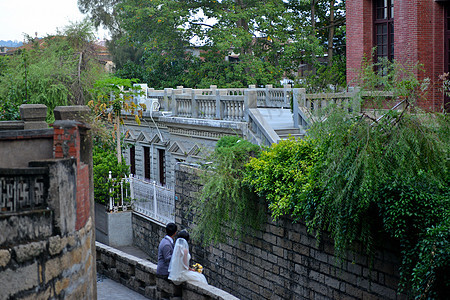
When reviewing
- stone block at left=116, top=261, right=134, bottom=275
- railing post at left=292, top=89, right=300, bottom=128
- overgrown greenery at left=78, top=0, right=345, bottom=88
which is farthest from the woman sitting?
overgrown greenery at left=78, top=0, right=345, bottom=88

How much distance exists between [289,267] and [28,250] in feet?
19.1

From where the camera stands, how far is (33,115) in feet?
32.6

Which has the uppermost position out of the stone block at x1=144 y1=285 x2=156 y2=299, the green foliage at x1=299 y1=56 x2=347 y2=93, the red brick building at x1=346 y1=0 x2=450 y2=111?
the red brick building at x1=346 y1=0 x2=450 y2=111

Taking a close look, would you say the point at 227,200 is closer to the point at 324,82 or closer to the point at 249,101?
the point at 249,101

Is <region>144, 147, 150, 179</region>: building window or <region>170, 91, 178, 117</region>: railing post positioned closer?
<region>170, 91, 178, 117</region>: railing post

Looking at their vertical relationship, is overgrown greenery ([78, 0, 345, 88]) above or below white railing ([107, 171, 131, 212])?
above

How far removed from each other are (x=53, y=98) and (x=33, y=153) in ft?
56.6

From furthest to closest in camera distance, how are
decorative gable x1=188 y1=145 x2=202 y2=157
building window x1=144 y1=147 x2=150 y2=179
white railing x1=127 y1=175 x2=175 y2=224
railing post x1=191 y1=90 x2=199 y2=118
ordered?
building window x1=144 y1=147 x2=150 y2=179
decorative gable x1=188 y1=145 x2=202 y2=157
railing post x1=191 y1=90 x2=199 y2=118
white railing x1=127 y1=175 x2=175 y2=224

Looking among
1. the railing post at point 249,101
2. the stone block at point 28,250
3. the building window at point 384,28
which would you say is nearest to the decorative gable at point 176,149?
the railing post at point 249,101

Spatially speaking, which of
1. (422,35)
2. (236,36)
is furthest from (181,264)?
(236,36)

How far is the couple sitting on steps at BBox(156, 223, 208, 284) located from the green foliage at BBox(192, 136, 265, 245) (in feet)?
5.13

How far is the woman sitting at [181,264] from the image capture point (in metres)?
10.6

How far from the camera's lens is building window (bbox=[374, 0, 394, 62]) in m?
20.4

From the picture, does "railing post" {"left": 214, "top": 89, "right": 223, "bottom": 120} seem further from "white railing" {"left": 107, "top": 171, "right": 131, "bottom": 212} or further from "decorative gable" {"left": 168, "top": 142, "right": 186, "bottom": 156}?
"white railing" {"left": 107, "top": 171, "right": 131, "bottom": 212}
